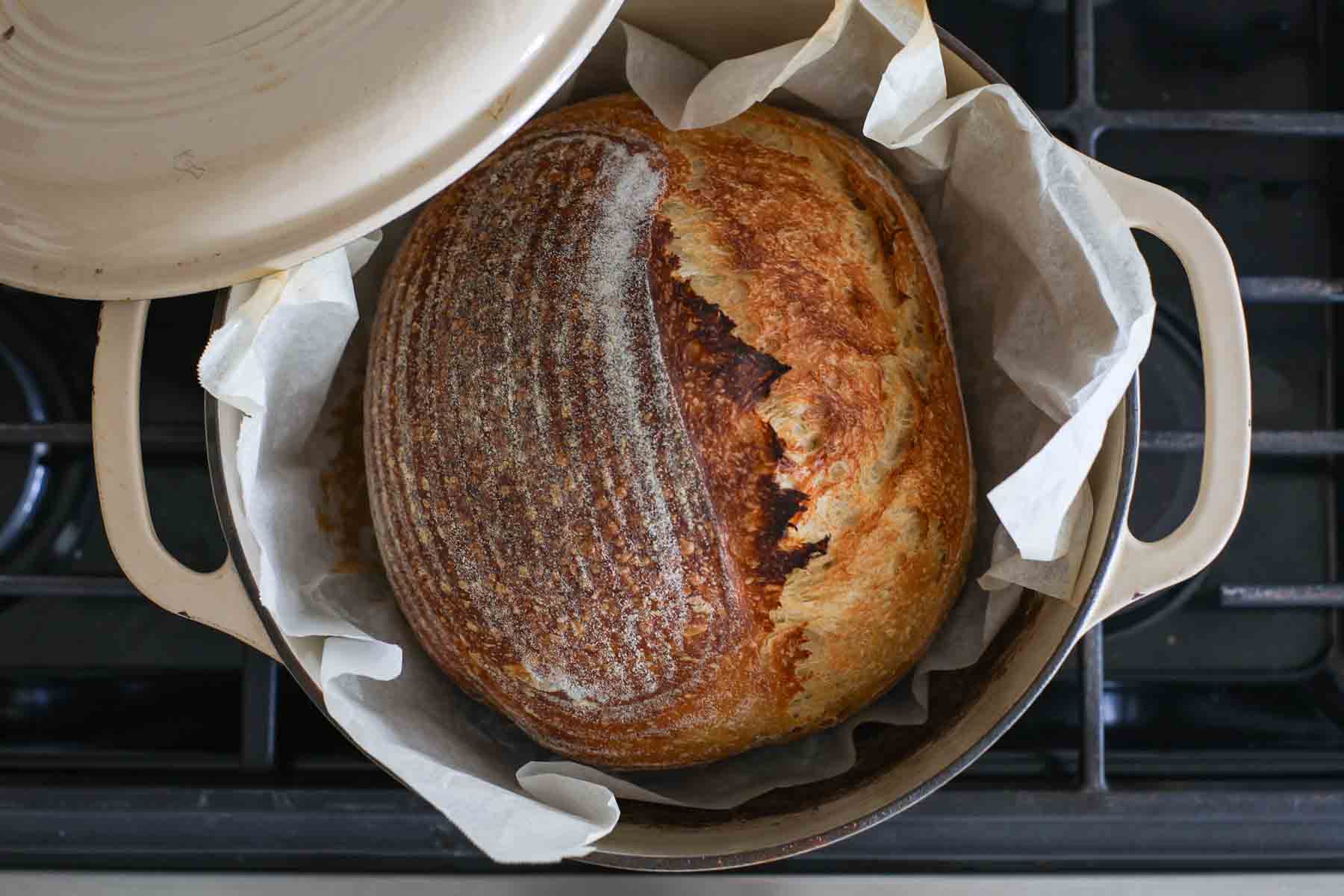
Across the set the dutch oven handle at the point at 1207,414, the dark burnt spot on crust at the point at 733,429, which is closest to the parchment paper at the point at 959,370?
the dutch oven handle at the point at 1207,414

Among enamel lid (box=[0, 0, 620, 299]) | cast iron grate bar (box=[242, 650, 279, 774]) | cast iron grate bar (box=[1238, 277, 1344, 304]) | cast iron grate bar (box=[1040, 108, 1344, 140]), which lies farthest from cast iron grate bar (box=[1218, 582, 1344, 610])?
cast iron grate bar (box=[242, 650, 279, 774])

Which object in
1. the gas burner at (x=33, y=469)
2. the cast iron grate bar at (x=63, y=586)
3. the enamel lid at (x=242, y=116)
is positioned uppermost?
the enamel lid at (x=242, y=116)

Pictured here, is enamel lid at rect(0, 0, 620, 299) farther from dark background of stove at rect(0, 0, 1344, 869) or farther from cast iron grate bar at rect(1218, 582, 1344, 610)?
cast iron grate bar at rect(1218, 582, 1344, 610)

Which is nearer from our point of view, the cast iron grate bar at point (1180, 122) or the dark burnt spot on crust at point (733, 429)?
the dark burnt spot on crust at point (733, 429)

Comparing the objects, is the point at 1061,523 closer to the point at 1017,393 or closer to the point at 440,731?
the point at 1017,393

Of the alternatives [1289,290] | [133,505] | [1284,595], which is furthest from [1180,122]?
[133,505]

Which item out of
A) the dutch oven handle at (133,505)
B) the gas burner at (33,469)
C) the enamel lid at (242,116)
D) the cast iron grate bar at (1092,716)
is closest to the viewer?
the enamel lid at (242,116)

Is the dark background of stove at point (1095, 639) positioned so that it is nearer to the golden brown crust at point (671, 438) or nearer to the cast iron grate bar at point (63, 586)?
the cast iron grate bar at point (63, 586)
